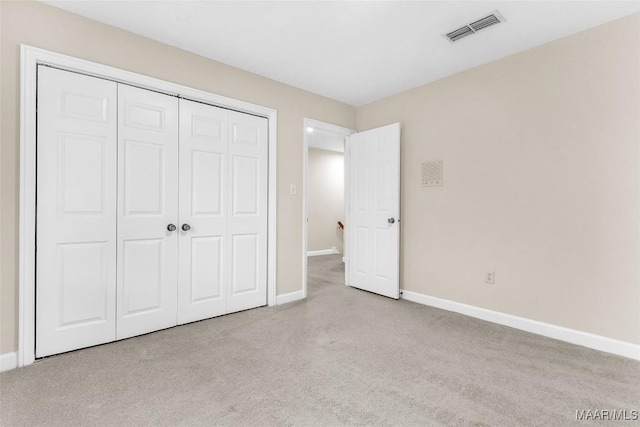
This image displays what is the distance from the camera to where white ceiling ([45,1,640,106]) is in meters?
2.15

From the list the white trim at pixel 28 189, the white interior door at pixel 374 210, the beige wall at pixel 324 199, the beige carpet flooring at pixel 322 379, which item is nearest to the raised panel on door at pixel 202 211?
the beige carpet flooring at pixel 322 379

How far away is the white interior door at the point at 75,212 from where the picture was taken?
213cm

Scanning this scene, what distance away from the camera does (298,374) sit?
1.96 m

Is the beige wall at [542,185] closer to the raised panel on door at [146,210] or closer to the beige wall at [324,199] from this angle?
the raised panel on door at [146,210]

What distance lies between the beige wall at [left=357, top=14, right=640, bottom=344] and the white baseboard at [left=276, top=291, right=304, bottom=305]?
4.67 feet

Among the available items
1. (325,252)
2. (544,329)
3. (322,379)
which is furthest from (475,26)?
(325,252)

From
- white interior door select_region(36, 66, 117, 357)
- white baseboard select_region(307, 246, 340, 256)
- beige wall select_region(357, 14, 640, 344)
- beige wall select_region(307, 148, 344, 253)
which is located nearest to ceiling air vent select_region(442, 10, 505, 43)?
beige wall select_region(357, 14, 640, 344)

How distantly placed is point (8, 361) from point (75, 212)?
3.43 ft

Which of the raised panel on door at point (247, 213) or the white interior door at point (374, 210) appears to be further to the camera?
the white interior door at point (374, 210)

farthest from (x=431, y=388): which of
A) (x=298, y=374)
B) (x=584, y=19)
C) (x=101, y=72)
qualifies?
(x=101, y=72)

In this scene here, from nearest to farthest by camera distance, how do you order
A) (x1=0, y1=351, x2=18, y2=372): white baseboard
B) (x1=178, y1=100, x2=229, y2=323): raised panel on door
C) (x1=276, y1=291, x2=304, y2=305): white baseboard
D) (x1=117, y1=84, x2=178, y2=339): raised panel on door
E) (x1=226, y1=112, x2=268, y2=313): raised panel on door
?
(x1=0, y1=351, x2=18, y2=372): white baseboard < (x1=117, y1=84, x2=178, y2=339): raised panel on door < (x1=178, y1=100, x2=229, y2=323): raised panel on door < (x1=226, y1=112, x2=268, y2=313): raised panel on door < (x1=276, y1=291, x2=304, y2=305): white baseboard

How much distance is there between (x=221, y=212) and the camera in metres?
3.01

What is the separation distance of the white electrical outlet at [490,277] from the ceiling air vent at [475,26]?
2146 millimetres

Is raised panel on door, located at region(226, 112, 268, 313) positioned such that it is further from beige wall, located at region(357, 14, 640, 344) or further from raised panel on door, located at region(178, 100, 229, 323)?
beige wall, located at region(357, 14, 640, 344)
